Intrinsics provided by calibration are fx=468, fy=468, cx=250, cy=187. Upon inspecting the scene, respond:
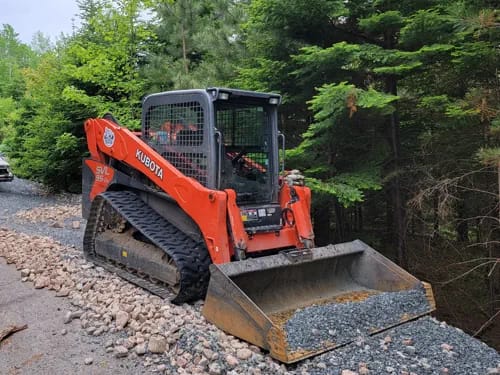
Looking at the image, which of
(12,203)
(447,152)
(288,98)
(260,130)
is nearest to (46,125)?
(12,203)

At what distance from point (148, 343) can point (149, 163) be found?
2269 millimetres

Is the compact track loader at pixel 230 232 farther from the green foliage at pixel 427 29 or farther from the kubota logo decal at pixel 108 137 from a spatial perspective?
the green foliage at pixel 427 29

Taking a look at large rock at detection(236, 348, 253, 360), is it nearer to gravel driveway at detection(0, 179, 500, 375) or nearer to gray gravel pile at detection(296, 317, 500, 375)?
gravel driveway at detection(0, 179, 500, 375)

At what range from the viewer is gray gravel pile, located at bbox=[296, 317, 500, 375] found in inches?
135

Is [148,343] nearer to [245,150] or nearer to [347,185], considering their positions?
[245,150]

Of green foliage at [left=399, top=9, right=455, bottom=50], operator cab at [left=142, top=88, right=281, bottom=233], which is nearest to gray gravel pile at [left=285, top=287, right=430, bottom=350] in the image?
operator cab at [left=142, top=88, right=281, bottom=233]

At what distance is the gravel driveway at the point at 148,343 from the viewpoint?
350 cm

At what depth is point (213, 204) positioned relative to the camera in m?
4.56

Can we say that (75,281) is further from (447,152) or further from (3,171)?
(3,171)

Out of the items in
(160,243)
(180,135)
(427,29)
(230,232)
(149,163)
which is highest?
(427,29)

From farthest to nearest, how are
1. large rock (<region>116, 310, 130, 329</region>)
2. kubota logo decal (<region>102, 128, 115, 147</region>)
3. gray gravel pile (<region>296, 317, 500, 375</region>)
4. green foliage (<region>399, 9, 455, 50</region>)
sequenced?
kubota logo decal (<region>102, 128, 115, 147</region>) < green foliage (<region>399, 9, 455, 50</region>) < large rock (<region>116, 310, 130, 329</region>) < gray gravel pile (<region>296, 317, 500, 375</region>)

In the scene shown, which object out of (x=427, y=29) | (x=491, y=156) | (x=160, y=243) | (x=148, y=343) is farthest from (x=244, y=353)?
(x=427, y=29)

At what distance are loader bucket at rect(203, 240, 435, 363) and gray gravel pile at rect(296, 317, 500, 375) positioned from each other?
0.37 ft

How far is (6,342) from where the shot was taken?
4129mm
